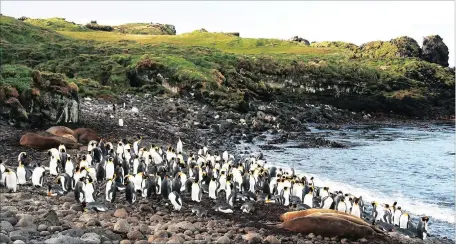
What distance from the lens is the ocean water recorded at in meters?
20.5

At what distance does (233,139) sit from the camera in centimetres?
3506

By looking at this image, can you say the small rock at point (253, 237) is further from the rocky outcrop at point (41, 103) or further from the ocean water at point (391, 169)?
the rocky outcrop at point (41, 103)

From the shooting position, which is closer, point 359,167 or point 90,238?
point 90,238

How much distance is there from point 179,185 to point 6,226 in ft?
21.2

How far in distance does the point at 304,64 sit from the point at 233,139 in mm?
40416

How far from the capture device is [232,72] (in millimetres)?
62500

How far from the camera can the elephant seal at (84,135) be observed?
23984mm

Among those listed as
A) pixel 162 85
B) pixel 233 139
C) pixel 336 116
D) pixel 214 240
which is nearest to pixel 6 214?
pixel 214 240

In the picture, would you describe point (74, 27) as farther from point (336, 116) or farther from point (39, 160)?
point (39, 160)

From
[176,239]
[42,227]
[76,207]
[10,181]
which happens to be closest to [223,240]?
[176,239]

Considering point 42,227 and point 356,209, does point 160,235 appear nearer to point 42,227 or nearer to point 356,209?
point 42,227

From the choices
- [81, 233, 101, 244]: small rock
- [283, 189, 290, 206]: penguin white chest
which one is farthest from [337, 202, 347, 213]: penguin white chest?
[81, 233, 101, 244]: small rock

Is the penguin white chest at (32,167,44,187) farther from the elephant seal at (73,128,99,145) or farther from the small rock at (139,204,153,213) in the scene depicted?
the elephant seal at (73,128,99,145)

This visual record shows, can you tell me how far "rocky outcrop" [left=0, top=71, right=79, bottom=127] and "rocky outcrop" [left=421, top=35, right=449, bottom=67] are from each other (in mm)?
83714
